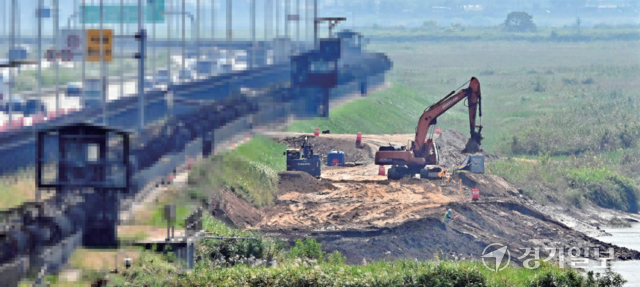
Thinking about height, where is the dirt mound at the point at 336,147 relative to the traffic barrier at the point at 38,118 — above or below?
below

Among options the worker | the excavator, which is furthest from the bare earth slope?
the excavator

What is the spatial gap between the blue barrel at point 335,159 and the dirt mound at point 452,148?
6591 millimetres

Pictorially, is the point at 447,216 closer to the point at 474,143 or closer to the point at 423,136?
the point at 474,143

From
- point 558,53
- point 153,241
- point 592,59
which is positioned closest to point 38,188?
point 153,241

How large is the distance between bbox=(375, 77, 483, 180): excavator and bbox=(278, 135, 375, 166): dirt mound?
6.29 m

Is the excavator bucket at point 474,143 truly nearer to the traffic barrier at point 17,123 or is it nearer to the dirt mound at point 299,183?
the dirt mound at point 299,183

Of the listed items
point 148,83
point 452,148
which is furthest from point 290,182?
point 148,83

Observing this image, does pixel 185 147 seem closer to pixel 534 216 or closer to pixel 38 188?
pixel 38 188

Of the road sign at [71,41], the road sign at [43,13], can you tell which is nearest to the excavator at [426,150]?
the road sign at [71,41]

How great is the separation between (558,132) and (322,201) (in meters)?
37.3

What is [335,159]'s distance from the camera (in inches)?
2172

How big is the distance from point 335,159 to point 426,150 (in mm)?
6640

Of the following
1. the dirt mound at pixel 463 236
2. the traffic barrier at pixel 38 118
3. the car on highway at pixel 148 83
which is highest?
the car on highway at pixel 148 83

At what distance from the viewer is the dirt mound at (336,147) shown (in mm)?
56750
